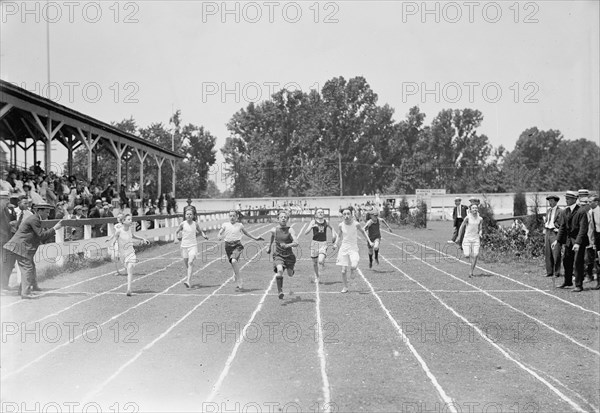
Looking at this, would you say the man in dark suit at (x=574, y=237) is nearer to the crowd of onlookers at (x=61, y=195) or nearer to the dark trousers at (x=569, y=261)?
the dark trousers at (x=569, y=261)

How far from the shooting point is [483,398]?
5492 millimetres

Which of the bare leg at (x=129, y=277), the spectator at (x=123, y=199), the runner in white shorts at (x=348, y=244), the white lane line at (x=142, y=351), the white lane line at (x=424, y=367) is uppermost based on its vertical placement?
the spectator at (x=123, y=199)

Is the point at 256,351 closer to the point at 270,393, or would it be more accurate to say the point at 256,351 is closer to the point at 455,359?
the point at 270,393

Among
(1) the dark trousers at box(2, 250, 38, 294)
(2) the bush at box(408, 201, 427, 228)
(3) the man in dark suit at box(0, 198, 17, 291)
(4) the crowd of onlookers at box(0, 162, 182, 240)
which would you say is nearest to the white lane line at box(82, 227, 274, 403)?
(1) the dark trousers at box(2, 250, 38, 294)

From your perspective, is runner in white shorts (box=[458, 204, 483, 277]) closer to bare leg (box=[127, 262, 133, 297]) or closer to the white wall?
bare leg (box=[127, 262, 133, 297])

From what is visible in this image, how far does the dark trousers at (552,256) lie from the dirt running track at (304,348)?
0.52m

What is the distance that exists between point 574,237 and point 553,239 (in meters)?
1.52

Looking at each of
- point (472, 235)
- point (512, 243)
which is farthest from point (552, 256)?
point (512, 243)

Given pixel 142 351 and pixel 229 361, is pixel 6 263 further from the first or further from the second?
pixel 229 361

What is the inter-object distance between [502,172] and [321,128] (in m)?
24.2

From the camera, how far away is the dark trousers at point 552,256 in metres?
13.2

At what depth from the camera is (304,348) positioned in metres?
7.24

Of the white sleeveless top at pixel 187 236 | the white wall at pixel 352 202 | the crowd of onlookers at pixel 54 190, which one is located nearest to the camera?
the white sleeveless top at pixel 187 236

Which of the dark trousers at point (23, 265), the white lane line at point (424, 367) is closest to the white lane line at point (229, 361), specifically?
the white lane line at point (424, 367)
